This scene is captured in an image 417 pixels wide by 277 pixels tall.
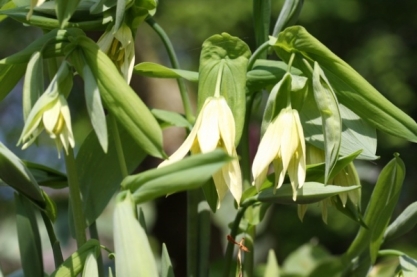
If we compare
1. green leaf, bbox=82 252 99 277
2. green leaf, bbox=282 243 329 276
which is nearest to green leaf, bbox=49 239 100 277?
green leaf, bbox=82 252 99 277

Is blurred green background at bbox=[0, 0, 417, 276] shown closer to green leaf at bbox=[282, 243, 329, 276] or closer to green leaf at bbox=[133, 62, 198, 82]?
green leaf at bbox=[282, 243, 329, 276]

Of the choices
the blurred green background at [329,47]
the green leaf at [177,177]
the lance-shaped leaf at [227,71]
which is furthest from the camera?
the blurred green background at [329,47]

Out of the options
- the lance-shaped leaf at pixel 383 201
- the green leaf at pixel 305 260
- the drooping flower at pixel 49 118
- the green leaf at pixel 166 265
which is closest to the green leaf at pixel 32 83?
the drooping flower at pixel 49 118

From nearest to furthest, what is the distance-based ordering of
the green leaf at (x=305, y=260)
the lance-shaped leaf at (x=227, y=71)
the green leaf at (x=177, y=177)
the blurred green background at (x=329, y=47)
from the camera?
the green leaf at (x=177, y=177), the lance-shaped leaf at (x=227, y=71), the green leaf at (x=305, y=260), the blurred green background at (x=329, y=47)

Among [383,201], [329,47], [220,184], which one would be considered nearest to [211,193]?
[220,184]

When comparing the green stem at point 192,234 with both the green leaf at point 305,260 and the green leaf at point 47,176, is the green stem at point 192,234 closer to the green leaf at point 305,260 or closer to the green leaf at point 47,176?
the green leaf at point 47,176

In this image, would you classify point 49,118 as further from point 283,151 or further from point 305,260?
point 305,260
